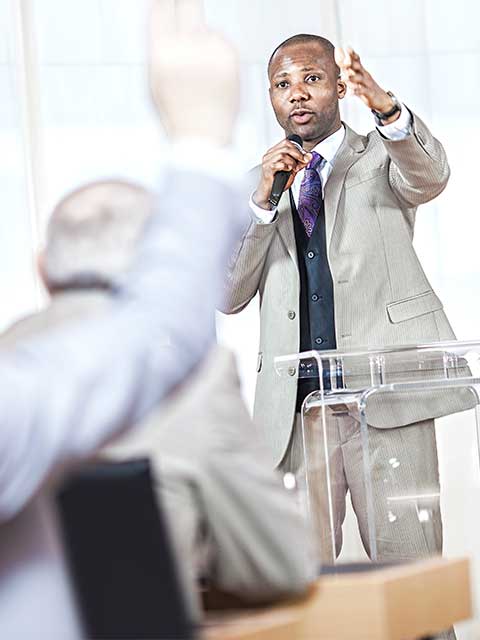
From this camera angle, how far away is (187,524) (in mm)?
1165

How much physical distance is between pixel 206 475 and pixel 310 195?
76.6 inches

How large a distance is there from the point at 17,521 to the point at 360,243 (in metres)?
2.07

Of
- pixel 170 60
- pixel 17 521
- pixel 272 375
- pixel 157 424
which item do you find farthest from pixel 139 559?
pixel 272 375

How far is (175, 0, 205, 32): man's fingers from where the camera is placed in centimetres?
89

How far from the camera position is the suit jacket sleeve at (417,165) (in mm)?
2855

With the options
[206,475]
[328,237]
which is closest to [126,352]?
[206,475]

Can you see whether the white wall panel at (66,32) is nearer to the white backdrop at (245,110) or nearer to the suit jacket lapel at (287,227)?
the white backdrop at (245,110)

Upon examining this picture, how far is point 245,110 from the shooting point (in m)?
4.04

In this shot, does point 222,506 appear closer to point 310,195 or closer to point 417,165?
point 417,165

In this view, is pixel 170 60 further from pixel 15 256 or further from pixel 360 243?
pixel 15 256

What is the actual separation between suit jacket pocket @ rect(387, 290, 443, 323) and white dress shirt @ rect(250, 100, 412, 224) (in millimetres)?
337

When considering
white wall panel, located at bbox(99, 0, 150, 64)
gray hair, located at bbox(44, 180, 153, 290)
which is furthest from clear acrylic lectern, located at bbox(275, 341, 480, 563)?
white wall panel, located at bbox(99, 0, 150, 64)

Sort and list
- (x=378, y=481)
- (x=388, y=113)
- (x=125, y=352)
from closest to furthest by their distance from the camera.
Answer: (x=125, y=352) < (x=378, y=481) < (x=388, y=113)

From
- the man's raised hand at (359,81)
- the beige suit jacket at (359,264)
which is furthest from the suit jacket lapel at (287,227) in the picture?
the man's raised hand at (359,81)
